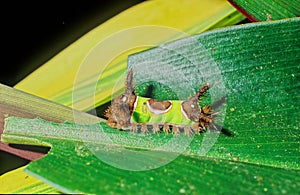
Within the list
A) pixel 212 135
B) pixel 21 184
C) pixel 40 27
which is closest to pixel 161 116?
pixel 212 135

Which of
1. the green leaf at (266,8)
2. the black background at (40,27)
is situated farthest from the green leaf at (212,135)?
the black background at (40,27)

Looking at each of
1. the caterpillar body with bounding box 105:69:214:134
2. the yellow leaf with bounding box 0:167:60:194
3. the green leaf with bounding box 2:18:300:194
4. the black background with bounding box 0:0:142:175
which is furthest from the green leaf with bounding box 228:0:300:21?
the yellow leaf with bounding box 0:167:60:194

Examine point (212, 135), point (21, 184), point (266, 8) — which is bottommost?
point (21, 184)

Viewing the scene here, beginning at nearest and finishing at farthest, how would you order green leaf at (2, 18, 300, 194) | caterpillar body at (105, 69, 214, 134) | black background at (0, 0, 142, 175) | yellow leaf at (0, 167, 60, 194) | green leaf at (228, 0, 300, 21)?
green leaf at (2, 18, 300, 194) → yellow leaf at (0, 167, 60, 194) → caterpillar body at (105, 69, 214, 134) → green leaf at (228, 0, 300, 21) → black background at (0, 0, 142, 175)

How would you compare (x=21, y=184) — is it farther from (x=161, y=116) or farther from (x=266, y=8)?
(x=266, y=8)

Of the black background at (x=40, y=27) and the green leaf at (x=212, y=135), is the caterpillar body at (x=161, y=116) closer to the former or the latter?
the green leaf at (x=212, y=135)

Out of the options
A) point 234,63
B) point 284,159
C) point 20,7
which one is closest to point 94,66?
point 20,7

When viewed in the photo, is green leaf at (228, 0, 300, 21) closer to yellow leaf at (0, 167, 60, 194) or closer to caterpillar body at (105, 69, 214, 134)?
caterpillar body at (105, 69, 214, 134)
